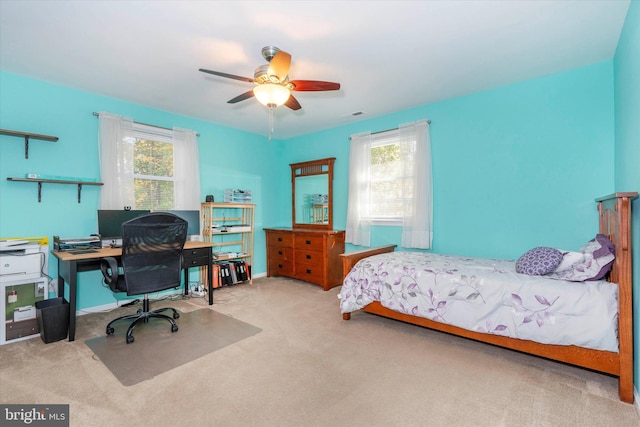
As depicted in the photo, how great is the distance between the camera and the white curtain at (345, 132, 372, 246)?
14.2 feet

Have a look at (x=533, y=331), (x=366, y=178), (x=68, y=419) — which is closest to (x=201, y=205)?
A: (x=366, y=178)

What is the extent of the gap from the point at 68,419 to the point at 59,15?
2.58m

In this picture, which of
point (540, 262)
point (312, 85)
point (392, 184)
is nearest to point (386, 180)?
point (392, 184)

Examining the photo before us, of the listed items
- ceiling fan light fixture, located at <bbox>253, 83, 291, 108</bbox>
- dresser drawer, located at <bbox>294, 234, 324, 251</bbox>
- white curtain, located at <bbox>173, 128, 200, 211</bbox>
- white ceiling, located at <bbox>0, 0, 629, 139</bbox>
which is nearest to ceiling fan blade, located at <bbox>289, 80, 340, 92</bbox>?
ceiling fan light fixture, located at <bbox>253, 83, 291, 108</bbox>

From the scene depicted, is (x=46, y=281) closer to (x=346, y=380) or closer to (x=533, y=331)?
(x=346, y=380)

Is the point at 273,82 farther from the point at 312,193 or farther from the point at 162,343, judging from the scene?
the point at 312,193

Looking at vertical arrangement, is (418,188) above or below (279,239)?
above

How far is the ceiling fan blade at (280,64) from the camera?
201cm

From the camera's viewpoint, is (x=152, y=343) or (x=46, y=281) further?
(x=46, y=281)

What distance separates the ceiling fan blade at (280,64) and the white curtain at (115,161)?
246 cm

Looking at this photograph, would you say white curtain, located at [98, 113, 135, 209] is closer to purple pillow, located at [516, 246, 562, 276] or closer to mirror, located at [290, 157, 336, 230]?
mirror, located at [290, 157, 336, 230]

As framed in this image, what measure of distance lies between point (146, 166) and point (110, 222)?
0.90m

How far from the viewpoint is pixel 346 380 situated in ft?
6.46

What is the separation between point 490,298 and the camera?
2.24m
